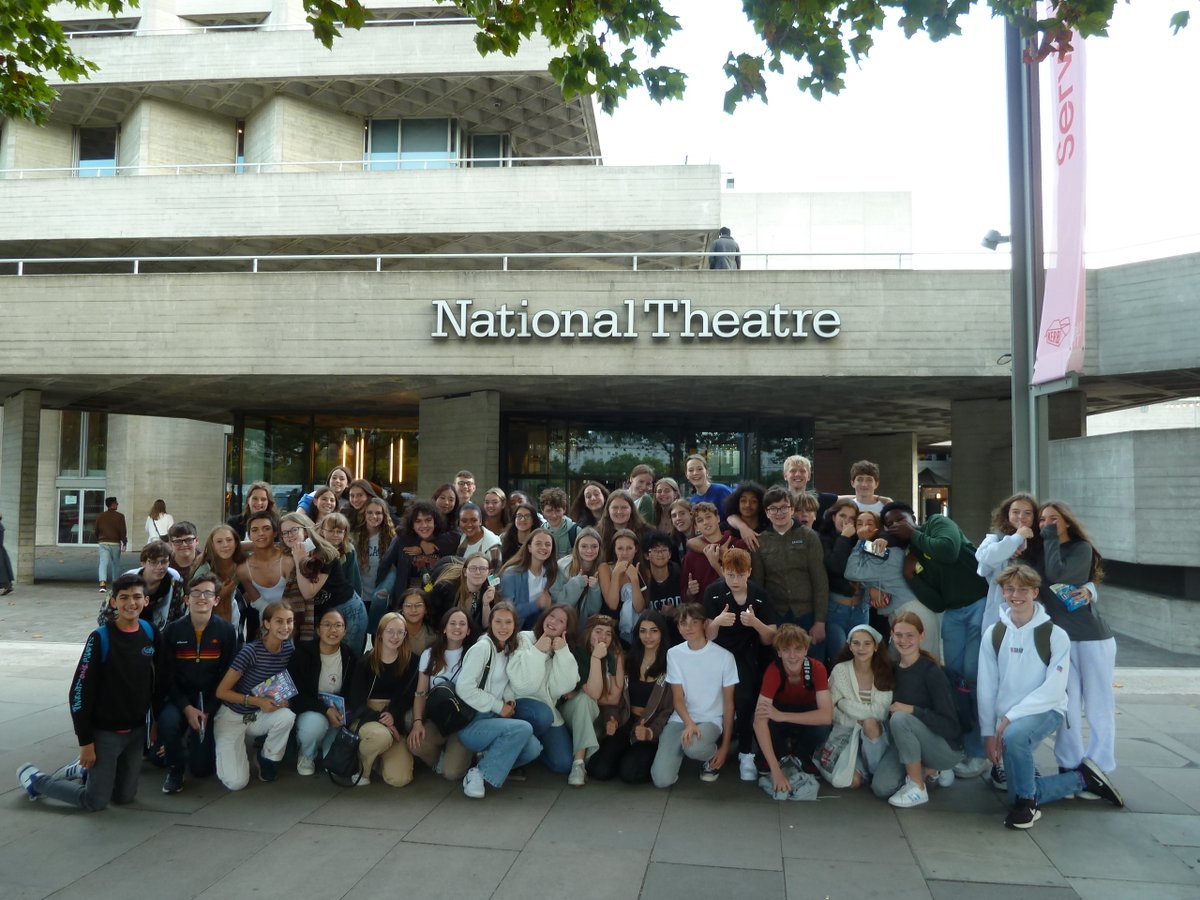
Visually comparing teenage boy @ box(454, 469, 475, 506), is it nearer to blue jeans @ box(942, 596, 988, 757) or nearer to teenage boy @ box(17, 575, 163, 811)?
teenage boy @ box(17, 575, 163, 811)

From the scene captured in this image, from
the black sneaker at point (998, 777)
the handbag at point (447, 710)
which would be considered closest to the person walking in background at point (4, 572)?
the handbag at point (447, 710)

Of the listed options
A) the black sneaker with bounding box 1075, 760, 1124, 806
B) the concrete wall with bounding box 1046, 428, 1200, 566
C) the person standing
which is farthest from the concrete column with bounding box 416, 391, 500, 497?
the black sneaker with bounding box 1075, 760, 1124, 806

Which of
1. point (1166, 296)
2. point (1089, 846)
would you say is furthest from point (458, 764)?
point (1166, 296)

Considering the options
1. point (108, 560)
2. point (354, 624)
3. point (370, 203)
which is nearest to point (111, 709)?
point (354, 624)

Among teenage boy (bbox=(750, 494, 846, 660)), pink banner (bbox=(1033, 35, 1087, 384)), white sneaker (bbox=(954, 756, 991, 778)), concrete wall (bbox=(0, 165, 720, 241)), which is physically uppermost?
concrete wall (bbox=(0, 165, 720, 241))

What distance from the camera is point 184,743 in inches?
209

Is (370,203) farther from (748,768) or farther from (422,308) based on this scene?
(748,768)

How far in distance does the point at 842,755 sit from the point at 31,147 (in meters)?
28.3

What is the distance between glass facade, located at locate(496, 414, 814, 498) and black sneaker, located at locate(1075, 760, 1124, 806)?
47.5 ft

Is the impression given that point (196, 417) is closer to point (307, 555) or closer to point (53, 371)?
point (53, 371)

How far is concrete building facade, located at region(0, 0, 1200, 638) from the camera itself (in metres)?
14.3

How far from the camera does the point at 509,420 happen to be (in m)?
19.6

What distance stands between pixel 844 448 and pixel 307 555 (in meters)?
22.7

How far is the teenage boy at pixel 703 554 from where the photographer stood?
19.9ft
